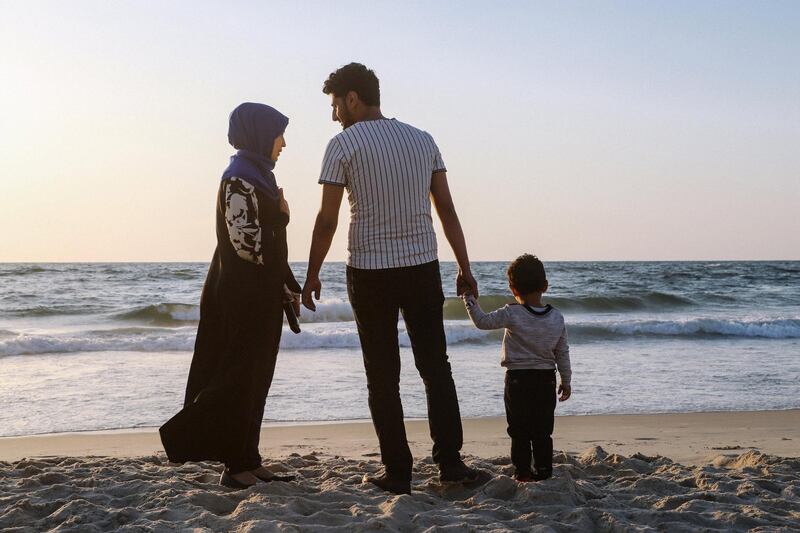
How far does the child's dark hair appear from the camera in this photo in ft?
12.0

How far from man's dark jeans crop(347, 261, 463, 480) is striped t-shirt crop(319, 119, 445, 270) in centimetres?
A: 8

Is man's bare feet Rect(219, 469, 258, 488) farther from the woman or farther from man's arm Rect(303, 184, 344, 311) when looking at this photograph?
man's arm Rect(303, 184, 344, 311)

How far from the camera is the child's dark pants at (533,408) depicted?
11.9ft

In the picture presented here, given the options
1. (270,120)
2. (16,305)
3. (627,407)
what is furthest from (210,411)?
(16,305)

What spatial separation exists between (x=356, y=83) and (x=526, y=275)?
3.75 ft

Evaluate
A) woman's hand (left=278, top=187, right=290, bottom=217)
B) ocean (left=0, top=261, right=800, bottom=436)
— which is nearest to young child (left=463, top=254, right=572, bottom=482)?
woman's hand (left=278, top=187, right=290, bottom=217)

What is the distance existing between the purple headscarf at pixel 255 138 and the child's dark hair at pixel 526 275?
1133 mm

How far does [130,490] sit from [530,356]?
74.0 inches

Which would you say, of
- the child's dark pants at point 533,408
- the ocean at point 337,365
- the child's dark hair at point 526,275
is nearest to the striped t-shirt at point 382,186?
the child's dark hair at point 526,275

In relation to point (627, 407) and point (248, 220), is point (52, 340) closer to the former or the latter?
point (627, 407)

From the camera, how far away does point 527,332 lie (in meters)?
3.60

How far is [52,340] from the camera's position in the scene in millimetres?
11180

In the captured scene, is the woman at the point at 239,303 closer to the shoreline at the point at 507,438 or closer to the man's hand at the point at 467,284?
the man's hand at the point at 467,284

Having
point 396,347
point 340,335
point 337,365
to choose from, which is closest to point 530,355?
point 396,347
